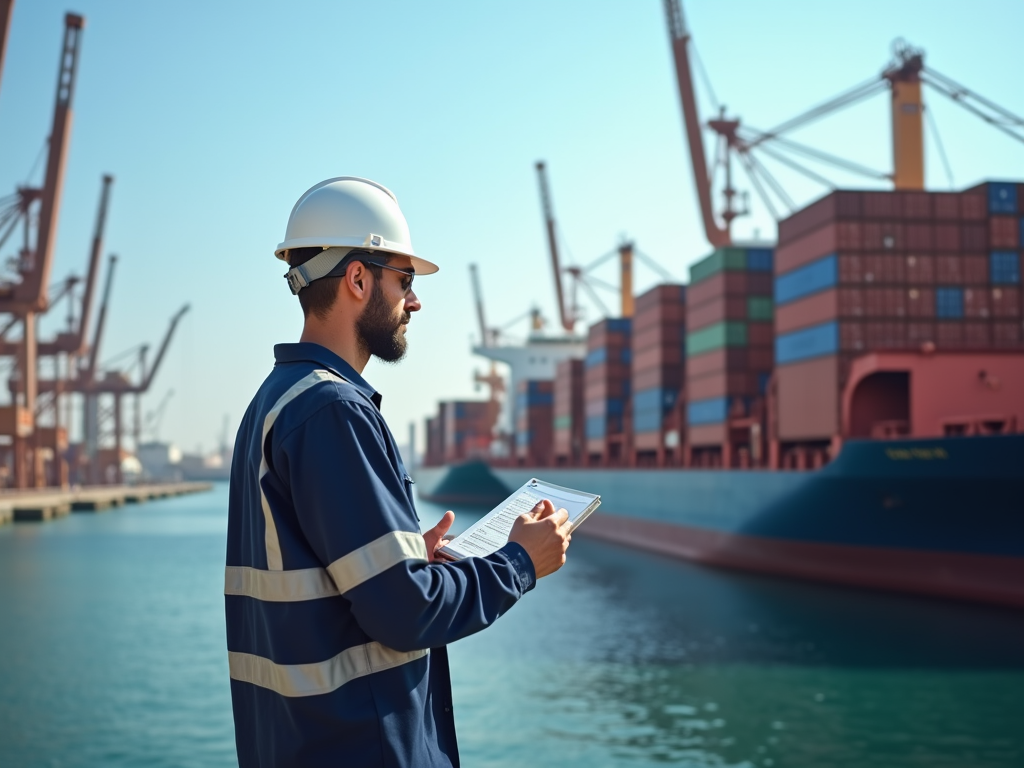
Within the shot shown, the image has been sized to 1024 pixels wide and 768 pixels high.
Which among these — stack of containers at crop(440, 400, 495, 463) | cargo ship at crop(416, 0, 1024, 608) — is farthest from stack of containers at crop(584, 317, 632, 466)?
stack of containers at crop(440, 400, 495, 463)

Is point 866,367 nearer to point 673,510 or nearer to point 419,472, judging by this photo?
point 673,510

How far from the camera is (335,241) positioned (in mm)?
2068

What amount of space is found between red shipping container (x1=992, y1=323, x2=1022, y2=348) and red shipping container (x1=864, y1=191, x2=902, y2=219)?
131 inches

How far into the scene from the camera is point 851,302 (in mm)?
22375

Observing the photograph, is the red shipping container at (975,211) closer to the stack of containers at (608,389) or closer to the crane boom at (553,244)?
the stack of containers at (608,389)

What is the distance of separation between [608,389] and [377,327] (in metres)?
42.2

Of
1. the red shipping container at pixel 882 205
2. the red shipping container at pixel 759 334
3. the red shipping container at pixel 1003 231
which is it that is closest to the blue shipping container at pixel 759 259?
the red shipping container at pixel 759 334

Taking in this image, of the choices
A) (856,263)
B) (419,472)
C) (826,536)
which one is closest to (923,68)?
(856,263)

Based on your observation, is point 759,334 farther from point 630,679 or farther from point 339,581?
point 339,581

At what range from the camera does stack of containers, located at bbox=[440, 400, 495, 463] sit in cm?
7969

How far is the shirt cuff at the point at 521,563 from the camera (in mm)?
1977

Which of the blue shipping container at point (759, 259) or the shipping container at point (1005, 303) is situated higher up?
the blue shipping container at point (759, 259)

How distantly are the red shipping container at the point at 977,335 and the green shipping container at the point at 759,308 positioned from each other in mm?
7491

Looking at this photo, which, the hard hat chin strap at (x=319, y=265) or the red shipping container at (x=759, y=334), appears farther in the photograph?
the red shipping container at (x=759, y=334)
